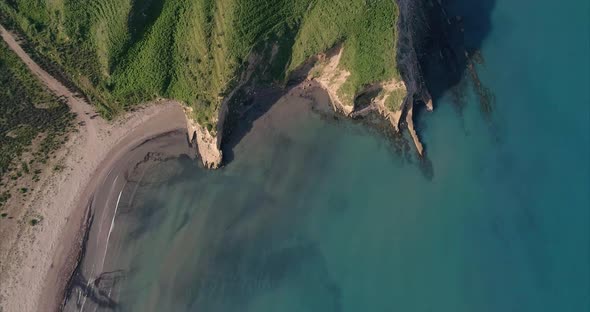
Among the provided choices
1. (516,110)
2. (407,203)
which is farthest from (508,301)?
(516,110)

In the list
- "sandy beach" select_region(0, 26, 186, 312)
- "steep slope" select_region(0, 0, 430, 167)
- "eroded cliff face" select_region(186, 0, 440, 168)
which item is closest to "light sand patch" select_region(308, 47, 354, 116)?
"eroded cliff face" select_region(186, 0, 440, 168)

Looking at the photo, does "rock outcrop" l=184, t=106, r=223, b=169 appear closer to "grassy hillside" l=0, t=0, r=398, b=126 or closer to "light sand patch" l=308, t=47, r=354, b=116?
"grassy hillside" l=0, t=0, r=398, b=126

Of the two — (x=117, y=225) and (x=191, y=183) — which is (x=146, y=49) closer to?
(x=191, y=183)

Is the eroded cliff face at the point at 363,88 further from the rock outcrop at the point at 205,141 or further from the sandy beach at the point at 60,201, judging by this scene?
the sandy beach at the point at 60,201

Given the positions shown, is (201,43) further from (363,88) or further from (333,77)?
(363,88)

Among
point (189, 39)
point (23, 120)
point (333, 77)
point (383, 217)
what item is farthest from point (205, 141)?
point (383, 217)
